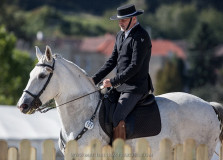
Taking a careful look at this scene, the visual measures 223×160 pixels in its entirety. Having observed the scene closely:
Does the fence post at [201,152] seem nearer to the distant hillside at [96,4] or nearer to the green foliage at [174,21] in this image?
the green foliage at [174,21]

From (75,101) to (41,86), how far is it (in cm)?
51

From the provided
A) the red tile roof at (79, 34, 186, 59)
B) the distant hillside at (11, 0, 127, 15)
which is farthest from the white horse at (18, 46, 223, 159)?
the distant hillside at (11, 0, 127, 15)

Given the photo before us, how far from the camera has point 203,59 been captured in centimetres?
10562

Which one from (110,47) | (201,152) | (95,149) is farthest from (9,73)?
(110,47)

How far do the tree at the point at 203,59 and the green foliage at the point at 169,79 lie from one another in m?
3.55

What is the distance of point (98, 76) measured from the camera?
9523 millimetres

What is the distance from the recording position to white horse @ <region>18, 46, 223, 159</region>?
895cm

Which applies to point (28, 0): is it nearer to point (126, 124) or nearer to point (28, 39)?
point (28, 39)

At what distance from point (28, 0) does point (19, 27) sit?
57.9 meters

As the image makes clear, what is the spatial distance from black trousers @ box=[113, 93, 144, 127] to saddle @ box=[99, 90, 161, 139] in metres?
0.09

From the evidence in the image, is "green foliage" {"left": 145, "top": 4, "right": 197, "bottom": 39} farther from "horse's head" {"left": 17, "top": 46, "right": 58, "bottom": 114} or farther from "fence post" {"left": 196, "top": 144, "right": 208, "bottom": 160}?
"fence post" {"left": 196, "top": 144, "right": 208, "bottom": 160}

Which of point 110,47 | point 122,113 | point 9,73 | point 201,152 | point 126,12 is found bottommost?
point 201,152

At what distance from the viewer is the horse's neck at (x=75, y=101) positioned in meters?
9.09

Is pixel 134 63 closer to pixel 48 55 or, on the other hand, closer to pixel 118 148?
pixel 48 55
